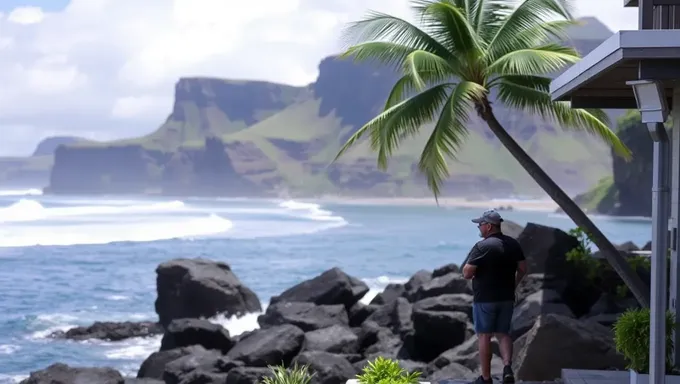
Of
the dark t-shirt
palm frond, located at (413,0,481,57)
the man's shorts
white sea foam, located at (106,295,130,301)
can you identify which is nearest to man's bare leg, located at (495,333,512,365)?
the man's shorts

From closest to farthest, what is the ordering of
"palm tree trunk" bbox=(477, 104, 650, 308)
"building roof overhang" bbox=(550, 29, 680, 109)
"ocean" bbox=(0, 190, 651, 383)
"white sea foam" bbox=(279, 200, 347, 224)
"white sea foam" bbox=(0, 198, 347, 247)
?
"building roof overhang" bbox=(550, 29, 680, 109)
"palm tree trunk" bbox=(477, 104, 650, 308)
"ocean" bbox=(0, 190, 651, 383)
"white sea foam" bbox=(0, 198, 347, 247)
"white sea foam" bbox=(279, 200, 347, 224)

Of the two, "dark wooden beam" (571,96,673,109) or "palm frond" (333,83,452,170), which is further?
"palm frond" (333,83,452,170)

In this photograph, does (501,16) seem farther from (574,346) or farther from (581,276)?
(574,346)

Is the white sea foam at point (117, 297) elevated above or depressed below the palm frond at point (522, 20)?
below

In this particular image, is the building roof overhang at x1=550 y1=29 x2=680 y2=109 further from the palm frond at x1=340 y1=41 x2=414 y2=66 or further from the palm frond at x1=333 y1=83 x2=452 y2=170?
the palm frond at x1=340 y1=41 x2=414 y2=66

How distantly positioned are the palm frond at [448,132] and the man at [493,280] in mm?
5224

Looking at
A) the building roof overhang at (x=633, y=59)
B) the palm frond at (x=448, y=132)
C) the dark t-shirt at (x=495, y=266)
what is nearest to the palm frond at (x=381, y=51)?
the palm frond at (x=448, y=132)

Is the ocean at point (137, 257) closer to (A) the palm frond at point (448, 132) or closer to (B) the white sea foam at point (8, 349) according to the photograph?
(B) the white sea foam at point (8, 349)

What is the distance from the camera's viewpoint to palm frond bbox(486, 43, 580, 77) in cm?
1652

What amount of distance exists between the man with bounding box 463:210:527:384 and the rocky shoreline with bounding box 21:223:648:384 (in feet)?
7.83

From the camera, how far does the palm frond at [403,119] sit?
17.1 meters

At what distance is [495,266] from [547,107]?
6917mm

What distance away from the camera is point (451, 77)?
17594 mm

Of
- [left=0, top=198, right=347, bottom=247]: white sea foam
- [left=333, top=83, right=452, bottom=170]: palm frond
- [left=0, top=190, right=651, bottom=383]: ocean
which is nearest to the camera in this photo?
[left=333, top=83, right=452, bottom=170]: palm frond
